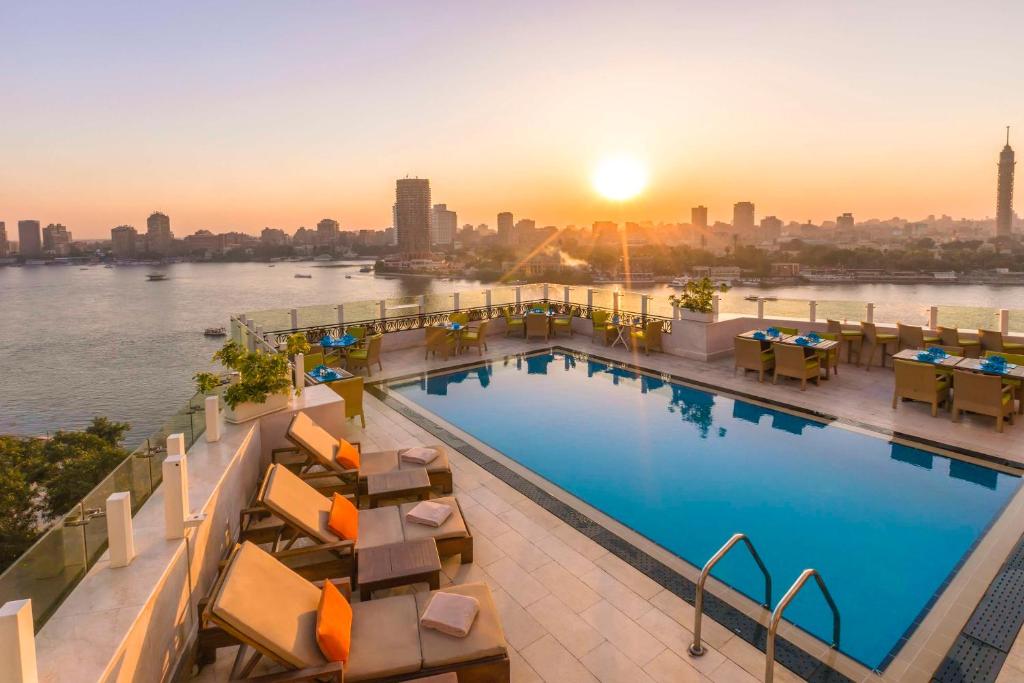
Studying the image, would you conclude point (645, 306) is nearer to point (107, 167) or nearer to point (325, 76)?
point (325, 76)

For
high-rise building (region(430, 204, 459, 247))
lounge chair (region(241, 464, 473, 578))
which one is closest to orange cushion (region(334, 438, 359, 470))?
lounge chair (region(241, 464, 473, 578))

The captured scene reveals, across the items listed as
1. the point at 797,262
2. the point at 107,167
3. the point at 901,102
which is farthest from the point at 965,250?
the point at 107,167

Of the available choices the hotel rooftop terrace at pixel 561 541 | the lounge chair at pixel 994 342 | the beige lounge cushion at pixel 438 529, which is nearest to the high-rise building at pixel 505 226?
the lounge chair at pixel 994 342

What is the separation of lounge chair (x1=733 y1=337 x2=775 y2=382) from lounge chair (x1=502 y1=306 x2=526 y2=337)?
19.6ft

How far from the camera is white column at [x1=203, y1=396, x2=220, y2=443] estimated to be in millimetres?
5629

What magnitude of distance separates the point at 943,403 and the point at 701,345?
4755 millimetres

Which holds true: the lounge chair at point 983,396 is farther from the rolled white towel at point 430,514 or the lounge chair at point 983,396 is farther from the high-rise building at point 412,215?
the high-rise building at point 412,215

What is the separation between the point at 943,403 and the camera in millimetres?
8930

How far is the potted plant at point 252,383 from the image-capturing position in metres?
6.25

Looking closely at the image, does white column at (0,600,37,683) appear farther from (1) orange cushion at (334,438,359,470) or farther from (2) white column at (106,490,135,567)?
(1) orange cushion at (334,438,359,470)

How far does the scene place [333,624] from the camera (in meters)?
3.23

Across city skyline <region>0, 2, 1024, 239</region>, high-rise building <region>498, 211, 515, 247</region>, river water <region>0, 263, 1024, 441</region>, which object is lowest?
river water <region>0, 263, 1024, 441</region>

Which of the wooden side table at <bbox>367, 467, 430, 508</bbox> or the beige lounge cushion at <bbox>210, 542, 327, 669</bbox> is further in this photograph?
the wooden side table at <bbox>367, 467, 430, 508</bbox>

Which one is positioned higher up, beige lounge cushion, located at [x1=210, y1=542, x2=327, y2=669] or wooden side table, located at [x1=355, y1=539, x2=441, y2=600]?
beige lounge cushion, located at [x1=210, y1=542, x2=327, y2=669]
